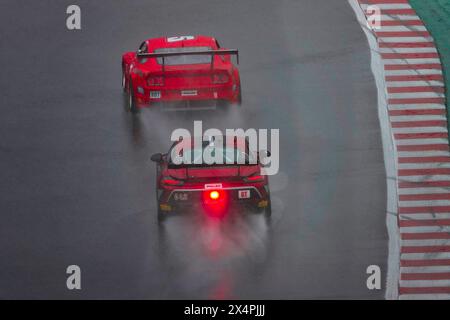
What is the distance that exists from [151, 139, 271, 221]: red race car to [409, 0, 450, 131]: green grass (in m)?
6.82

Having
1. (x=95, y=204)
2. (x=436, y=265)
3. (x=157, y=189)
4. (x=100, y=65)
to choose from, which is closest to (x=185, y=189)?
(x=157, y=189)

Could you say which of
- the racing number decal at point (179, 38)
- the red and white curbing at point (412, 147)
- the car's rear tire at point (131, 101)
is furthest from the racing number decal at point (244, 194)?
the racing number decal at point (179, 38)

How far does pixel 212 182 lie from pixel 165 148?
3.59 m

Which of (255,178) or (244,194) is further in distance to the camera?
(255,178)

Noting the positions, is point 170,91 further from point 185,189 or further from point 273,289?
point 273,289

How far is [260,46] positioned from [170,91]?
4549 millimetres

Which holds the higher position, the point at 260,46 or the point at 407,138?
the point at 260,46

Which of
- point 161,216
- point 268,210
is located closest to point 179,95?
point 161,216

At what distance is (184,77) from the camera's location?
2730cm

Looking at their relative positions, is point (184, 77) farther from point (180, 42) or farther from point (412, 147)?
point (412, 147)

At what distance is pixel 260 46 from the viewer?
31312 mm

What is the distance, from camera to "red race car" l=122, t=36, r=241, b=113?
2736cm

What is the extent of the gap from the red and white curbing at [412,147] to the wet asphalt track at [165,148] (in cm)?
35

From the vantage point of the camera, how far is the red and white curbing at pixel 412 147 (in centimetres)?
2544
